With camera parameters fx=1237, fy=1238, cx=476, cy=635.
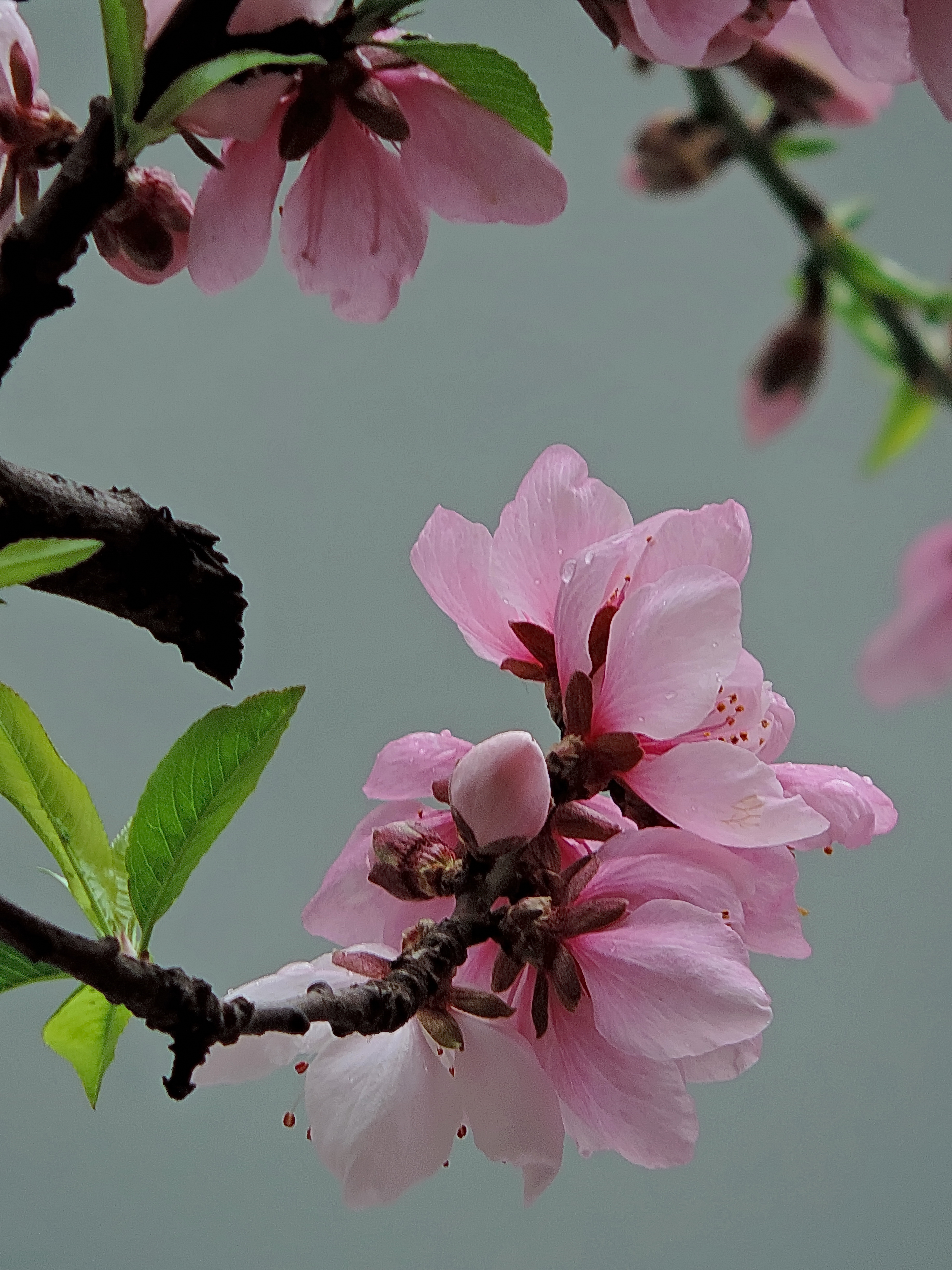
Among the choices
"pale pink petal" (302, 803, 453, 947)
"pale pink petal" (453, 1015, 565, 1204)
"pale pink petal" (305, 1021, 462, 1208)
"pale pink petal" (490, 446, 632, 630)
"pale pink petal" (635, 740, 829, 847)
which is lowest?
"pale pink petal" (305, 1021, 462, 1208)

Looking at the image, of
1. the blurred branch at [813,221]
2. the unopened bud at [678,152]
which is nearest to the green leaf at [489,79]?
the blurred branch at [813,221]

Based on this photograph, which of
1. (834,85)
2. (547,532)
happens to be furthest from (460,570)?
(834,85)

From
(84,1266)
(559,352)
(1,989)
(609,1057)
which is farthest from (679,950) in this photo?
(559,352)

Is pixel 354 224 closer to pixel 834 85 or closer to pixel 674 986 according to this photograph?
pixel 674 986

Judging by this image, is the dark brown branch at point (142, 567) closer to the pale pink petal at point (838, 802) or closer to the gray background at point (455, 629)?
the pale pink petal at point (838, 802)

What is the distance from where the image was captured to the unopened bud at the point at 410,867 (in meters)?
0.29

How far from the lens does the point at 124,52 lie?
0.72ft

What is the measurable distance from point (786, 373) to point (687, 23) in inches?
28.0

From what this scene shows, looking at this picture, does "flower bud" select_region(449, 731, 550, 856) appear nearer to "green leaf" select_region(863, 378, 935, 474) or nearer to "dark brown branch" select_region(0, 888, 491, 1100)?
"dark brown branch" select_region(0, 888, 491, 1100)

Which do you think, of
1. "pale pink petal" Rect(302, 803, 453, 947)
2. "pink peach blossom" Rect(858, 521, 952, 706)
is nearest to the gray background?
"pink peach blossom" Rect(858, 521, 952, 706)

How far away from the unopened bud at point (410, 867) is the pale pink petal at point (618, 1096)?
1.6 inches

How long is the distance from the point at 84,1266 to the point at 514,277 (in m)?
1.22

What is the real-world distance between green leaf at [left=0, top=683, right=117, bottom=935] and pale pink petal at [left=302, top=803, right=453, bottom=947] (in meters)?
0.07

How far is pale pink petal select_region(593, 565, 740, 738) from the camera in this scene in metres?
0.29
